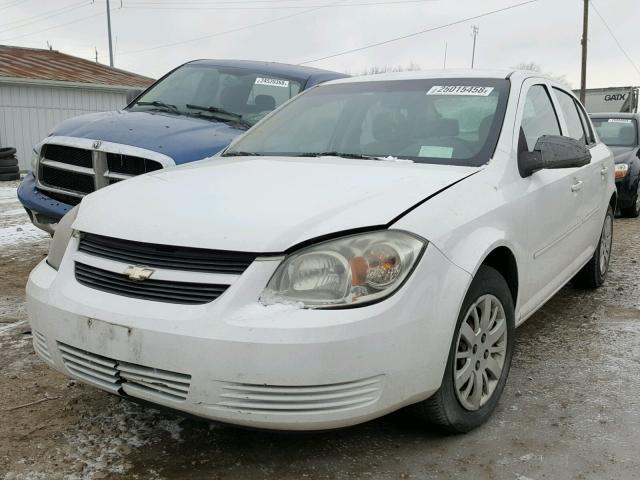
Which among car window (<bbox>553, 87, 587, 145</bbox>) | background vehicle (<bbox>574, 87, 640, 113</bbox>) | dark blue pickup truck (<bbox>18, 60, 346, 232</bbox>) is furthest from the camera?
background vehicle (<bbox>574, 87, 640, 113</bbox>)

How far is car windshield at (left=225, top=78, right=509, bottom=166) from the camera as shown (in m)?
3.25

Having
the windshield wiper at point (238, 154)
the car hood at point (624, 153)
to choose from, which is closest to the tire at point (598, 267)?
the windshield wiper at point (238, 154)

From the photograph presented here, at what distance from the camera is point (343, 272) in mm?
2266

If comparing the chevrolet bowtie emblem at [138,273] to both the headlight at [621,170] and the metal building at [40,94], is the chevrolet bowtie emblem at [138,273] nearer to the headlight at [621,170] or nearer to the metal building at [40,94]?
the headlight at [621,170]

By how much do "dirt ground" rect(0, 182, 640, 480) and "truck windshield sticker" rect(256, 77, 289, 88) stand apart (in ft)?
11.0

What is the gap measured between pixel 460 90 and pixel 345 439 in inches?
76.4

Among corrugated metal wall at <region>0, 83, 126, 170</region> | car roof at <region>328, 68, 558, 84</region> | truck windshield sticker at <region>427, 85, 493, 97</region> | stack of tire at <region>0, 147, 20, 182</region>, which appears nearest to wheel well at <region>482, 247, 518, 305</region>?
truck windshield sticker at <region>427, 85, 493, 97</region>

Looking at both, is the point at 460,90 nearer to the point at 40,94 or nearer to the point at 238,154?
the point at 238,154

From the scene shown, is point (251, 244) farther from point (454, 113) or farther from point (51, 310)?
point (454, 113)

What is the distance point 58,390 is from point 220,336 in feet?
5.04

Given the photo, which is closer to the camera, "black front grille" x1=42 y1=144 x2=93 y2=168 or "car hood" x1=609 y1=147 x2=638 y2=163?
"black front grille" x1=42 y1=144 x2=93 y2=168

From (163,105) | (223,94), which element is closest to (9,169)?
(163,105)

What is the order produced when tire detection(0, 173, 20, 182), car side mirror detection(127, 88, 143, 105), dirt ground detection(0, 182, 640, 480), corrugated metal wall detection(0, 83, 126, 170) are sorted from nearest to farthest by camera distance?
dirt ground detection(0, 182, 640, 480) < car side mirror detection(127, 88, 143, 105) < tire detection(0, 173, 20, 182) < corrugated metal wall detection(0, 83, 126, 170)

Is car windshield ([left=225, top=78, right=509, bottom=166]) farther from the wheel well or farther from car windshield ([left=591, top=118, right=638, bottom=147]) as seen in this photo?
car windshield ([left=591, top=118, right=638, bottom=147])
